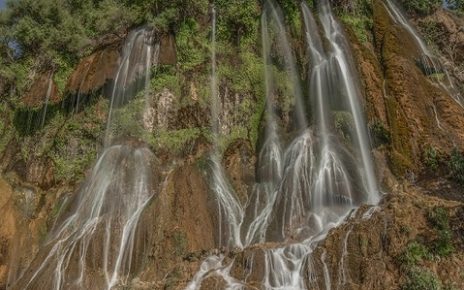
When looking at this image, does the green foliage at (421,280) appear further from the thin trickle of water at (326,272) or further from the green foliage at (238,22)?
the green foliage at (238,22)

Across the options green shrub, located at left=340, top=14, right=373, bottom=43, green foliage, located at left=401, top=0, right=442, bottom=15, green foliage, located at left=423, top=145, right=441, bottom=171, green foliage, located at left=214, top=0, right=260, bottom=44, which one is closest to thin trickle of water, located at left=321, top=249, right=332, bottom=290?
green foliage, located at left=423, top=145, right=441, bottom=171

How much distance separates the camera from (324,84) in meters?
21.5

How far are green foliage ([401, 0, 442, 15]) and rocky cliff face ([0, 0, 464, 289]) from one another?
6.07ft

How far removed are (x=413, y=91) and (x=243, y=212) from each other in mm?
9123

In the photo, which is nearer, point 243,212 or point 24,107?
point 243,212

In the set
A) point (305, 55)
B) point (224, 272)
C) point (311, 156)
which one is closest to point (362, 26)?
point (305, 55)

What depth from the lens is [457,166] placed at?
1841 centimetres

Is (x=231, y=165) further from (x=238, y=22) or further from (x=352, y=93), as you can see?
(x=238, y=22)

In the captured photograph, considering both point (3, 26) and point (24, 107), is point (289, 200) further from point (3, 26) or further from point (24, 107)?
point (3, 26)

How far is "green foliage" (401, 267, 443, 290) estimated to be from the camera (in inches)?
484

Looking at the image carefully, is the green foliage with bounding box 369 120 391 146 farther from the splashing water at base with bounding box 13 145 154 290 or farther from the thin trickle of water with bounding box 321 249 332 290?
the splashing water at base with bounding box 13 145 154 290

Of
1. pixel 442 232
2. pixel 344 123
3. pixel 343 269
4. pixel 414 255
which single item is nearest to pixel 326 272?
pixel 343 269

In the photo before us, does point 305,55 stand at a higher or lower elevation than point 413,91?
higher

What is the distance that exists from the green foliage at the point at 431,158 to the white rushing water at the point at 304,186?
7.05 ft
